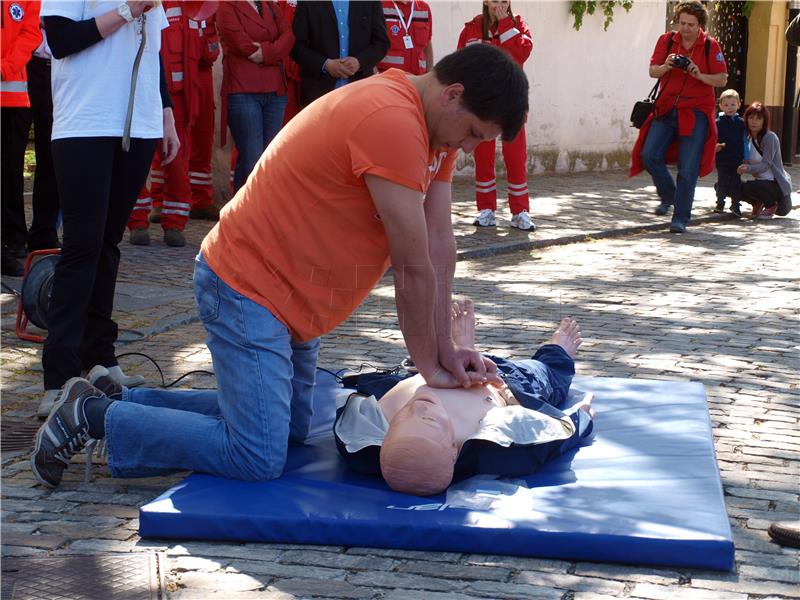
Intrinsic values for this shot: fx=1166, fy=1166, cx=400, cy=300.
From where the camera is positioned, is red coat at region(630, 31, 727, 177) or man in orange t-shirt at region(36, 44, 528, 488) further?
red coat at region(630, 31, 727, 177)

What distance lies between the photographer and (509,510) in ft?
12.4

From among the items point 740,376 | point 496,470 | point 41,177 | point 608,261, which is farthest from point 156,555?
point 608,261

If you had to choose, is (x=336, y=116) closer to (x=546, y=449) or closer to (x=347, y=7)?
(x=546, y=449)

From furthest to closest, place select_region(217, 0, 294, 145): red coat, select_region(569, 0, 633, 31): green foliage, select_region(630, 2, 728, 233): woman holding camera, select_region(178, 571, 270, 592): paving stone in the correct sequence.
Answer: select_region(569, 0, 633, 31): green foliage → select_region(630, 2, 728, 233): woman holding camera → select_region(217, 0, 294, 145): red coat → select_region(178, 571, 270, 592): paving stone

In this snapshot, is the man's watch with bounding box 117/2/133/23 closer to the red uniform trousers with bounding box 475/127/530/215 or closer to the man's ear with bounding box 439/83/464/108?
the man's ear with bounding box 439/83/464/108

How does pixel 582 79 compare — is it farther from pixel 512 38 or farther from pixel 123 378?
pixel 123 378

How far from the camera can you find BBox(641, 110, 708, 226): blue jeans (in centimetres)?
1159

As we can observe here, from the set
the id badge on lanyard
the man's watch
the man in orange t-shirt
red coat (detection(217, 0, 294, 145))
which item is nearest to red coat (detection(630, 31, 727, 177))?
the id badge on lanyard

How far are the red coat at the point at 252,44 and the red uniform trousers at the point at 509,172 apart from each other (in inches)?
81.3

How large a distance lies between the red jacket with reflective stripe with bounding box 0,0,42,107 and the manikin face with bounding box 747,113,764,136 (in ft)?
28.9

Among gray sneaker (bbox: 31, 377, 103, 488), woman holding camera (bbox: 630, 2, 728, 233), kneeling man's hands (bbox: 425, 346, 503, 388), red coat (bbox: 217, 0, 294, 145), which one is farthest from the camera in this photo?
woman holding camera (bbox: 630, 2, 728, 233)

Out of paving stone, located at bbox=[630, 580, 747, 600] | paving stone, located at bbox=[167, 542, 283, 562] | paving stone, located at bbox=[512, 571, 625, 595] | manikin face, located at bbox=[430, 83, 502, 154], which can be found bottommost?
paving stone, located at bbox=[167, 542, 283, 562]

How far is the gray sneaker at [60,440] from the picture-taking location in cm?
420

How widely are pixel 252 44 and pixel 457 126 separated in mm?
6523
